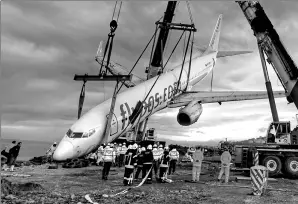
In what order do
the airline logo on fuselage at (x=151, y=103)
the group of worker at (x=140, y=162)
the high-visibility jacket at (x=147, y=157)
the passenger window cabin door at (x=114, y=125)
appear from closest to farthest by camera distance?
the group of worker at (x=140, y=162) < the high-visibility jacket at (x=147, y=157) < the passenger window cabin door at (x=114, y=125) < the airline logo on fuselage at (x=151, y=103)

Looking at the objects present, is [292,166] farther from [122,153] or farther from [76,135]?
[76,135]

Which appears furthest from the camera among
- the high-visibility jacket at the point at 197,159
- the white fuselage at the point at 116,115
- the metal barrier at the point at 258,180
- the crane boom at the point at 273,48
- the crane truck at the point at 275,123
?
the white fuselage at the point at 116,115

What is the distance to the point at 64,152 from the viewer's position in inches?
647

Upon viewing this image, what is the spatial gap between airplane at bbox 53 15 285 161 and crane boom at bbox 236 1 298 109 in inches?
336

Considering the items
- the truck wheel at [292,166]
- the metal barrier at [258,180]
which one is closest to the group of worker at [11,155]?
the metal barrier at [258,180]

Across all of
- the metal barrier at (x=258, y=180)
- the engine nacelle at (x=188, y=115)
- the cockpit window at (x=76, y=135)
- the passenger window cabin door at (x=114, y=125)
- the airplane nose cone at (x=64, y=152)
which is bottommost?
the metal barrier at (x=258, y=180)

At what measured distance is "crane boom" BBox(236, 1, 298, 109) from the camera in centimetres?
1552

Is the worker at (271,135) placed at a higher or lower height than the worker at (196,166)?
higher

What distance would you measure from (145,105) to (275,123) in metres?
9.22

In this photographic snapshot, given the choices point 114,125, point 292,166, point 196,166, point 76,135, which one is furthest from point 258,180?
point 114,125

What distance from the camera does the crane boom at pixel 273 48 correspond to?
50.9 feet

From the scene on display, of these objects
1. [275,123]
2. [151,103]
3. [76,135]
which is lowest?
[76,135]

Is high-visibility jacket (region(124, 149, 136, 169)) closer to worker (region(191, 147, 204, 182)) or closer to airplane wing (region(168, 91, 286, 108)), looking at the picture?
worker (region(191, 147, 204, 182))

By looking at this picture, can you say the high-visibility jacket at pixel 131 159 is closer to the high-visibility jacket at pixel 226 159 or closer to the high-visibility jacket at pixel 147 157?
the high-visibility jacket at pixel 147 157
